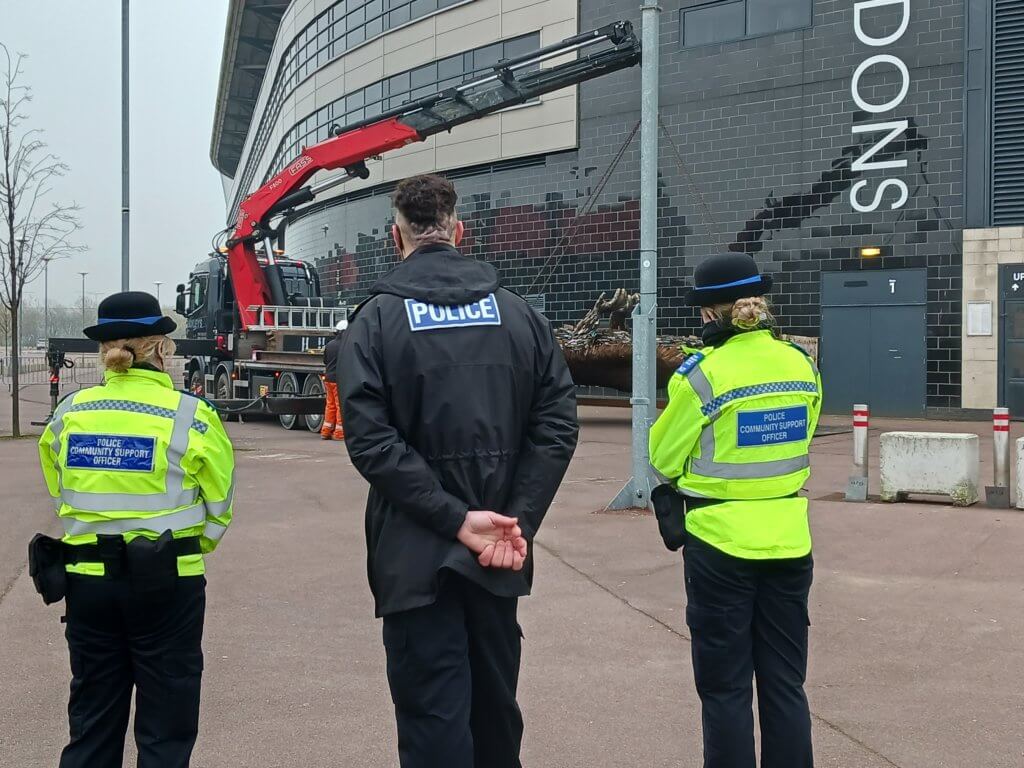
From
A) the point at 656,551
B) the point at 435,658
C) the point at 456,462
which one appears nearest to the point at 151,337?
the point at 456,462

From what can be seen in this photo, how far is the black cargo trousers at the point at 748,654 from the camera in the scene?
3387 mm

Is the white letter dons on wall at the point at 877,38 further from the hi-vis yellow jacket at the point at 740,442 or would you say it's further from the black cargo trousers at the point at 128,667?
the black cargo trousers at the point at 128,667

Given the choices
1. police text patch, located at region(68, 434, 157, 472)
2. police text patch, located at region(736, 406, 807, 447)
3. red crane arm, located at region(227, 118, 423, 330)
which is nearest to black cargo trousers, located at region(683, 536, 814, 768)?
police text patch, located at region(736, 406, 807, 447)

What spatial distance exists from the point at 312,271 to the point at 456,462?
19668 millimetres

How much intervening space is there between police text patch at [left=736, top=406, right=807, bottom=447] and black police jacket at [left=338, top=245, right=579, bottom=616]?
707 millimetres

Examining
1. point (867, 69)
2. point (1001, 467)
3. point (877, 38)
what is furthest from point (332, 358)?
point (877, 38)

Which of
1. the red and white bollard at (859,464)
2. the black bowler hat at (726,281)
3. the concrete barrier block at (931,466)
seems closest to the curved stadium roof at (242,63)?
the red and white bollard at (859,464)

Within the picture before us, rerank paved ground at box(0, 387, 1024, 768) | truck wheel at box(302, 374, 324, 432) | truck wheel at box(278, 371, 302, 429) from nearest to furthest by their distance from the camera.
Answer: paved ground at box(0, 387, 1024, 768) → truck wheel at box(302, 374, 324, 432) → truck wheel at box(278, 371, 302, 429)

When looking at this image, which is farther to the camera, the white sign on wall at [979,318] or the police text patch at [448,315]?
the white sign on wall at [979,318]

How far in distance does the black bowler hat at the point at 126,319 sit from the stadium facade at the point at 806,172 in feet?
60.6

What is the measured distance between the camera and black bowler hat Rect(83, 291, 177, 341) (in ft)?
11.0

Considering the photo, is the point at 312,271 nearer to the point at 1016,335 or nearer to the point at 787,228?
the point at 787,228

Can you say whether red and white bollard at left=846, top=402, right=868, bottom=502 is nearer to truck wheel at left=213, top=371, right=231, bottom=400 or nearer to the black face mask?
the black face mask

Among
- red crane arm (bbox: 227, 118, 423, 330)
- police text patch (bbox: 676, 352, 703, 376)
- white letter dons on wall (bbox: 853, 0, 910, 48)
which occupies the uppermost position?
white letter dons on wall (bbox: 853, 0, 910, 48)
